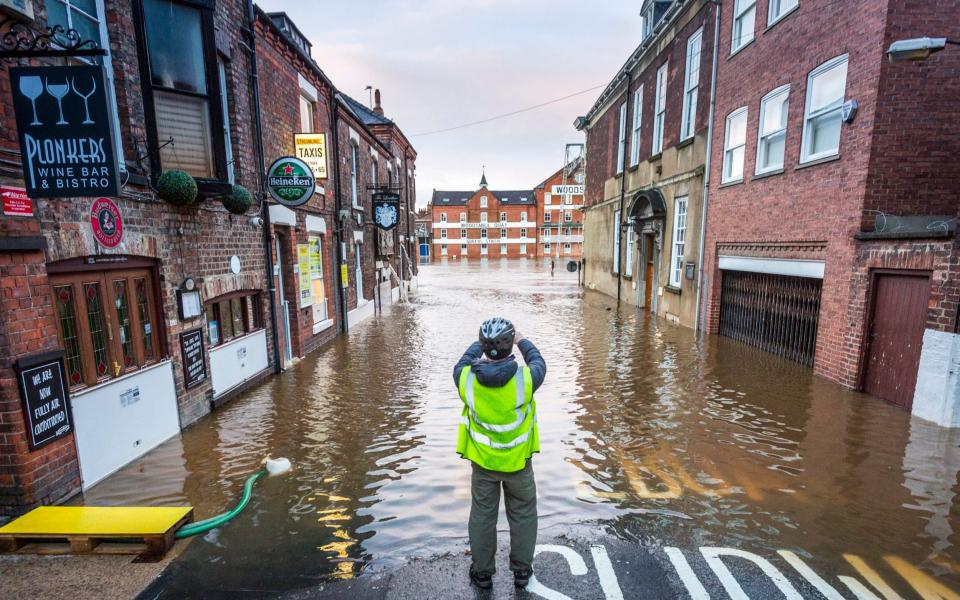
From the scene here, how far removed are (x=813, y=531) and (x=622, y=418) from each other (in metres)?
2.74

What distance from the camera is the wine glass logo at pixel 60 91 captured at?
3686 millimetres

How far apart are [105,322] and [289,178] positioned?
13.3ft

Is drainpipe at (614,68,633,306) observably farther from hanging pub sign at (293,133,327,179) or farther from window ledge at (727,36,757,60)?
hanging pub sign at (293,133,327,179)

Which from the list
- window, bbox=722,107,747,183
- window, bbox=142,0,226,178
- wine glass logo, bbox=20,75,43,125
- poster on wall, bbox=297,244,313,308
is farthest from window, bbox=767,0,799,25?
wine glass logo, bbox=20,75,43,125

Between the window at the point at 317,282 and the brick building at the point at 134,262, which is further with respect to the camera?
the window at the point at 317,282

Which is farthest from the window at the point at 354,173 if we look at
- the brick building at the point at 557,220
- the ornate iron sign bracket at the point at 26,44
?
the brick building at the point at 557,220

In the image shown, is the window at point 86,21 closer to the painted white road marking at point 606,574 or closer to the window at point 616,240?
the painted white road marking at point 606,574

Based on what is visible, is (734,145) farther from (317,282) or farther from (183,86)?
(183,86)

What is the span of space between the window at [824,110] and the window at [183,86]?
9.71 m

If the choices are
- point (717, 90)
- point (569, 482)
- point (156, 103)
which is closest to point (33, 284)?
point (156, 103)

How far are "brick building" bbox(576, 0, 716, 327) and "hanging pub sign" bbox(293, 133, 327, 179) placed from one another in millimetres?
9578

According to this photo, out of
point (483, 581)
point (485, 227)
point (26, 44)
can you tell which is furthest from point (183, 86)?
point (485, 227)

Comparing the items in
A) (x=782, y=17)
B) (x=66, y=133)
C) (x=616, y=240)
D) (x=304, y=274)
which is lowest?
(x=304, y=274)

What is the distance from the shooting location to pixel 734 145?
10.9 meters
